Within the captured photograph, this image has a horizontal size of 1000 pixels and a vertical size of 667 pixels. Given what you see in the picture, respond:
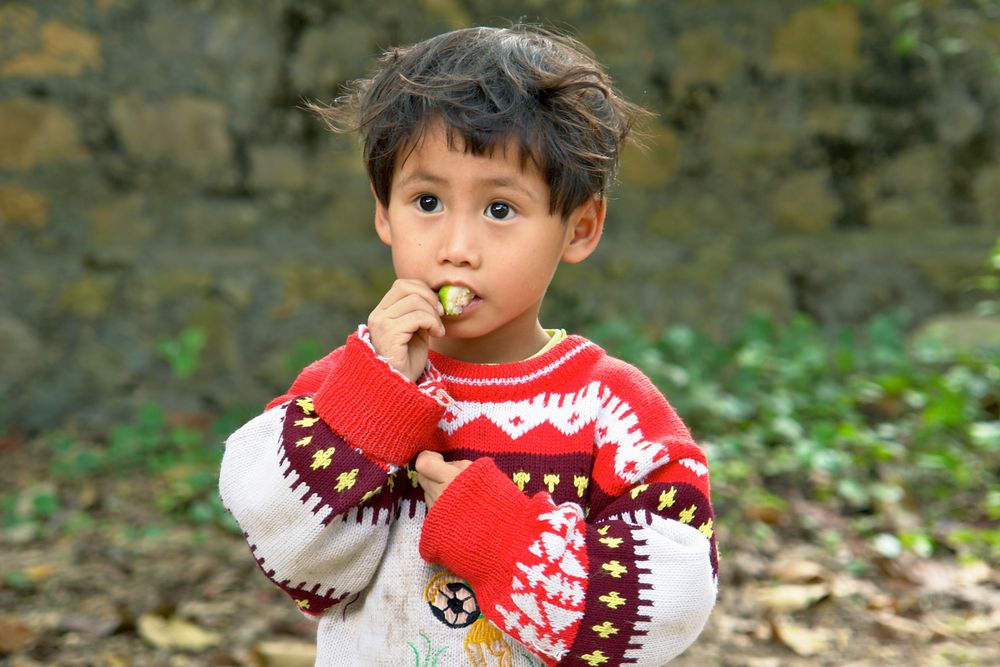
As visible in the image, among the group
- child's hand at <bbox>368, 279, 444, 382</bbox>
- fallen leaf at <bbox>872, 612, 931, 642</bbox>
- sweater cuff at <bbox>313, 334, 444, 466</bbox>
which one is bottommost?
fallen leaf at <bbox>872, 612, 931, 642</bbox>

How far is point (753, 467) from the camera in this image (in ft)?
11.3

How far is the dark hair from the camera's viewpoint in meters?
1.53

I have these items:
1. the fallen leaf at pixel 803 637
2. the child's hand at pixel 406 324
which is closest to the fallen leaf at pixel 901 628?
the fallen leaf at pixel 803 637

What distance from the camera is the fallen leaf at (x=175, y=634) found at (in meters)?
2.59

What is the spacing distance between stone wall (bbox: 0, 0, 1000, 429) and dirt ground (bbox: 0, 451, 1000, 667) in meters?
0.94

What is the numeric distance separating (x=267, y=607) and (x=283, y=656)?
12.9 inches

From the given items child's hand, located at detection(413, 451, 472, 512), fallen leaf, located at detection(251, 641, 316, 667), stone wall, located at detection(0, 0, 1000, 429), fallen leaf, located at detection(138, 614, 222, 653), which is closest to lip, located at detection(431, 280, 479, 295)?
child's hand, located at detection(413, 451, 472, 512)

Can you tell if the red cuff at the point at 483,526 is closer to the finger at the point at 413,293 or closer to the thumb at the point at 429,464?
the thumb at the point at 429,464

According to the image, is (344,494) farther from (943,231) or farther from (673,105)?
(943,231)

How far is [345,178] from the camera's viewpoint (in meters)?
3.98

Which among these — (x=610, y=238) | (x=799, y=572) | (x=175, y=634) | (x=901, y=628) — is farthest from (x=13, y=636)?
(x=610, y=238)

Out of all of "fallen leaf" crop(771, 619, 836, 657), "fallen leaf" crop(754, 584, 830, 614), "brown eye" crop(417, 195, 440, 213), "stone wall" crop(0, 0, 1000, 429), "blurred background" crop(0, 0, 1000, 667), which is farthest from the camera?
"stone wall" crop(0, 0, 1000, 429)

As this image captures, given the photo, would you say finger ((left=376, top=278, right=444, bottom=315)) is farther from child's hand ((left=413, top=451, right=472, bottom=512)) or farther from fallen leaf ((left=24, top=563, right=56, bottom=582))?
fallen leaf ((left=24, top=563, right=56, bottom=582))

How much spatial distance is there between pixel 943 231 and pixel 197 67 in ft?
8.92
